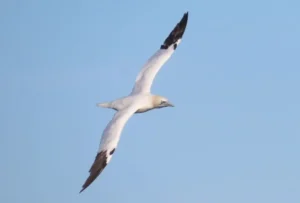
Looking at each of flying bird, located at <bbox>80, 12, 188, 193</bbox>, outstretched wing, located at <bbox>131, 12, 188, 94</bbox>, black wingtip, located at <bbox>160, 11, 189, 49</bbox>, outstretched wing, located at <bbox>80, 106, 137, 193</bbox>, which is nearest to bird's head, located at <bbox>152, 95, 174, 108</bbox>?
flying bird, located at <bbox>80, 12, 188, 193</bbox>

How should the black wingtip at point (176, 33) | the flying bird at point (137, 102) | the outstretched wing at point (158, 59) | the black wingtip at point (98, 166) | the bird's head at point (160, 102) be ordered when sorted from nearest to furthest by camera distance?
the black wingtip at point (98, 166)
the flying bird at point (137, 102)
the bird's head at point (160, 102)
the outstretched wing at point (158, 59)
the black wingtip at point (176, 33)

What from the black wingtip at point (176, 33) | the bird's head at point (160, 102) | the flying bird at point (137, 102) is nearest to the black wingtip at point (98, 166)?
the flying bird at point (137, 102)

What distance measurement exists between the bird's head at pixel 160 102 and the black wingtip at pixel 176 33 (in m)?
5.94

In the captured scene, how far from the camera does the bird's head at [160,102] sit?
46.4m

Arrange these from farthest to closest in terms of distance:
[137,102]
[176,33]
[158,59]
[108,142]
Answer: [176,33] → [158,59] → [137,102] → [108,142]

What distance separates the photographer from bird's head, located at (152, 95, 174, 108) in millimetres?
46359

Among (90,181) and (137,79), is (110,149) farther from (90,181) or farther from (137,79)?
(137,79)

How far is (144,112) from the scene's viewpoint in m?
45.7

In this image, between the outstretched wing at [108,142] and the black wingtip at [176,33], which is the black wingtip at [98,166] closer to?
the outstretched wing at [108,142]

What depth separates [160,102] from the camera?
4666 cm

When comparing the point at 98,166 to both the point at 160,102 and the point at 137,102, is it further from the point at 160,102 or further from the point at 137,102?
the point at 160,102

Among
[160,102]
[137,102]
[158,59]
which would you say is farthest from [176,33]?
[137,102]

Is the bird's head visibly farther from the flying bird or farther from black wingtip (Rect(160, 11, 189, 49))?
black wingtip (Rect(160, 11, 189, 49))

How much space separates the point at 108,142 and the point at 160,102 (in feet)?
21.3
